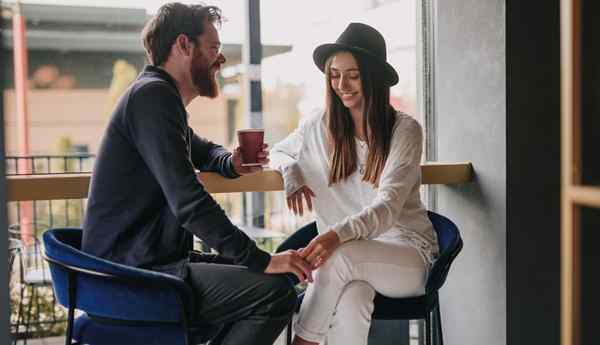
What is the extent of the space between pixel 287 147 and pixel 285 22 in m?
0.77

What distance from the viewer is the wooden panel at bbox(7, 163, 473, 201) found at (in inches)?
86.8

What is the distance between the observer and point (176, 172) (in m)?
1.90

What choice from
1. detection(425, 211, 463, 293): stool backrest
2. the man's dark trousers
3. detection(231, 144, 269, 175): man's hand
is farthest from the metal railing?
detection(425, 211, 463, 293): stool backrest

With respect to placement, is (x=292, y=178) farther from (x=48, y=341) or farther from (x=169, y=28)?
(x=48, y=341)

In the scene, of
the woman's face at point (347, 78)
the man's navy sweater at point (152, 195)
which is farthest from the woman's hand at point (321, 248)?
the woman's face at point (347, 78)

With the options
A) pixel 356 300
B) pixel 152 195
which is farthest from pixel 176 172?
pixel 356 300

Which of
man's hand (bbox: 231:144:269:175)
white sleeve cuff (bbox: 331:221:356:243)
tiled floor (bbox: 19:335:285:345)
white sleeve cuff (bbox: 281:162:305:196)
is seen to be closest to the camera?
white sleeve cuff (bbox: 331:221:356:243)

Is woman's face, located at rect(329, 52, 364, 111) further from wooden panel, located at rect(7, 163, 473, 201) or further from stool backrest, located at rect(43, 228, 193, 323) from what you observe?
stool backrest, located at rect(43, 228, 193, 323)

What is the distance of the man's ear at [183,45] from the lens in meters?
2.17

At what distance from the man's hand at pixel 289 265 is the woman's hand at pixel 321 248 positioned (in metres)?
0.10

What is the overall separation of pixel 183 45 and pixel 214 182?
1.63ft

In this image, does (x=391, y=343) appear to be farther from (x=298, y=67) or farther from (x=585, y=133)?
(x=585, y=133)

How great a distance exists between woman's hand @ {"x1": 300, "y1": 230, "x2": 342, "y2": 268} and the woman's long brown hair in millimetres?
348

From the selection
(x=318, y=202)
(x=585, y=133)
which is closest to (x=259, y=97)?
(x=318, y=202)
